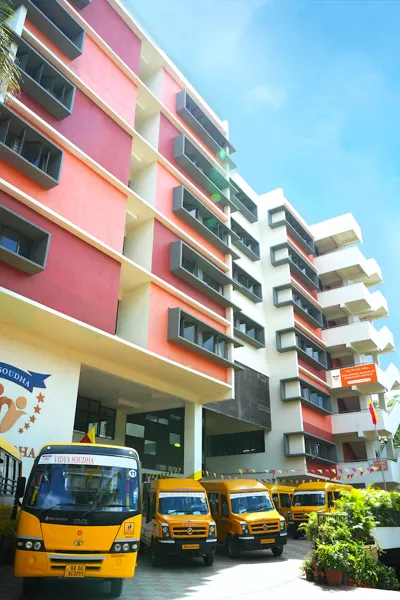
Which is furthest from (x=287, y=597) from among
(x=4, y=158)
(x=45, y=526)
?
(x=4, y=158)

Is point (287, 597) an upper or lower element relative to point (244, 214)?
lower

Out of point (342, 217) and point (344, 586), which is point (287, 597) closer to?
point (344, 586)

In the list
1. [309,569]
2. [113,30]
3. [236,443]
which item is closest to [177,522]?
[309,569]

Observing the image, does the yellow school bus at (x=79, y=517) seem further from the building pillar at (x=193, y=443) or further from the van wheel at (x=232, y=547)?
the building pillar at (x=193, y=443)

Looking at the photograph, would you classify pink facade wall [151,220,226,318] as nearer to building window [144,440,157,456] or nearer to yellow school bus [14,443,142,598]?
building window [144,440,157,456]

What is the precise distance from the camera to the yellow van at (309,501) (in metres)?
22.0

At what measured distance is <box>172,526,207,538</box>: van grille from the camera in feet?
43.2

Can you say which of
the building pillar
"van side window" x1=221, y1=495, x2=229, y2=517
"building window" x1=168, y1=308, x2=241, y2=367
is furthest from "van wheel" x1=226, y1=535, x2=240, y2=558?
"building window" x1=168, y1=308, x2=241, y2=367

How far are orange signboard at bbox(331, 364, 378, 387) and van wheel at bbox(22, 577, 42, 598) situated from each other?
98.9 feet

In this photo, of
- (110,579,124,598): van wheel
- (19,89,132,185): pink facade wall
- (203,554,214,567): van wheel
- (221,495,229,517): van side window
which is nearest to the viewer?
(110,579,124,598): van wheel

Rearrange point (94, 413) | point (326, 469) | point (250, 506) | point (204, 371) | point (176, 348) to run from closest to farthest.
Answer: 1. point (250, 506)
2. point (176, 348)
3. point (204, 371)
4. point (94, 413)
5. point (326, 469)

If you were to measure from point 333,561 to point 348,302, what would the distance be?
31.7 metres

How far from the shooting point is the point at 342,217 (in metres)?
44.1

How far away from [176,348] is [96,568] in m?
12.3
